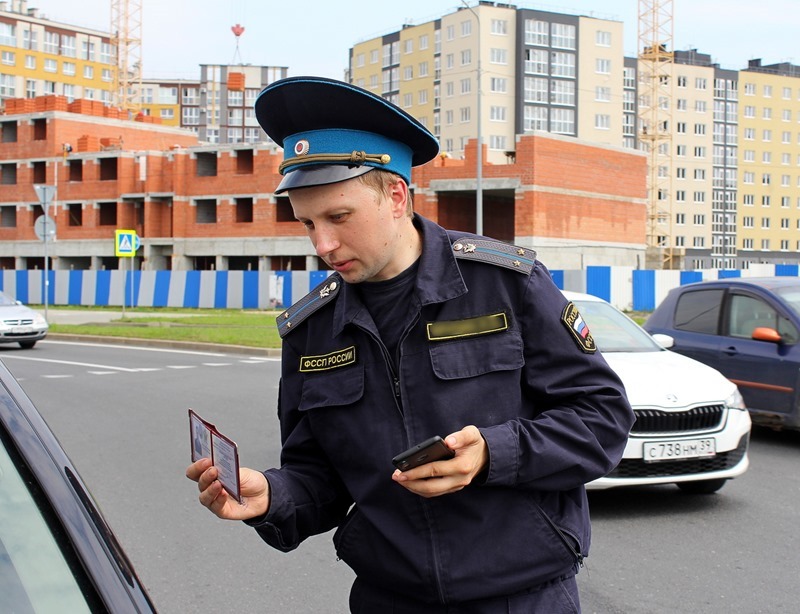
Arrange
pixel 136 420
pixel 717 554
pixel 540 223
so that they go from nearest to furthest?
pixel 717 554 < pixel 136 420 < pixel 540 223

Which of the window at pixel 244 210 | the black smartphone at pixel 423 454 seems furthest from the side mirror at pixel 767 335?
the window at pixel 244 210

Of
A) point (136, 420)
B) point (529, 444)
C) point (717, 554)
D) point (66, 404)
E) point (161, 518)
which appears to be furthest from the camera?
point (66, 404)

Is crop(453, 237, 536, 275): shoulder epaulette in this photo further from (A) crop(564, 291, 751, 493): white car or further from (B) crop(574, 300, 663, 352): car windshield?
(B) crop(574, 300, 663, 352): car windshield

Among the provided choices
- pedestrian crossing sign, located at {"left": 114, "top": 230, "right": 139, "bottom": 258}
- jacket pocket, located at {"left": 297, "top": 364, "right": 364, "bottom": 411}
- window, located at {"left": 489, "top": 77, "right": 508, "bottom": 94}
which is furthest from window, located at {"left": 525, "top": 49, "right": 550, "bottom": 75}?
jacket pocket, located at {"left": 297, "top": 364, "right": 364, "bottom": 411}

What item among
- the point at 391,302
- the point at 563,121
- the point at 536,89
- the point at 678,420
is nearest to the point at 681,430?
the point at 678,420

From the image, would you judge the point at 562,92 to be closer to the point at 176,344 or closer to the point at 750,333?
the point at 176,344

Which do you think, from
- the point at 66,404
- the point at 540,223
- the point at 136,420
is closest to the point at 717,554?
the point at 136,420

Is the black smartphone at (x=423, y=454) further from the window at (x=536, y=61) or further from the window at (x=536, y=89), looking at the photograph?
the window at (x=536, y=61)

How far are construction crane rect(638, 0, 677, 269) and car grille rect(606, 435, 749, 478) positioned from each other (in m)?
96.1

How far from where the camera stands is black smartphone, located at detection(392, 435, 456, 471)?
1.81 meters

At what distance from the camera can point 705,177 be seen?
123 meters

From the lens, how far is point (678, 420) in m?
6.71

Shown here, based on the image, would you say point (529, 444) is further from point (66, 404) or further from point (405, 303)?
point (66, 404)

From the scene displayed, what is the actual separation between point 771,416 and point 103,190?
62200 millimetres
